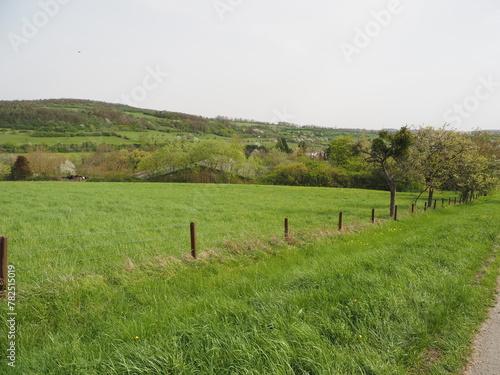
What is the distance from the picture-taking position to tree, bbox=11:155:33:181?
59.5m

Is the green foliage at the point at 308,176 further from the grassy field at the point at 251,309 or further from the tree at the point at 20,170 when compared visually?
the tree at the point at 20,170

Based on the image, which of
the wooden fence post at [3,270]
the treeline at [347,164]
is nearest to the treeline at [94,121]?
the treeline at [347,164]

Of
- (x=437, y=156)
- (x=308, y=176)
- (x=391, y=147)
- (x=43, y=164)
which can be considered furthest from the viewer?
(x=43, y=164)

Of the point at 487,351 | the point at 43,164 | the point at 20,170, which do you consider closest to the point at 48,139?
the point at 43,164

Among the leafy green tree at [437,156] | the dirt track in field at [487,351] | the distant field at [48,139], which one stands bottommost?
the dirt track in field at [487,351]

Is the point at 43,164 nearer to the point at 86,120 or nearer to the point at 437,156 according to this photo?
the point at 86,120

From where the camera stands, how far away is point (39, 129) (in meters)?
103

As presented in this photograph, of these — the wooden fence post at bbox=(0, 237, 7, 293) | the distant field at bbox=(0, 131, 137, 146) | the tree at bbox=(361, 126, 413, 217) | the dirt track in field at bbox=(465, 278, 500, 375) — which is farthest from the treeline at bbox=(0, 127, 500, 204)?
the wooden fence post at bbox=(0, 237, 7, 293)

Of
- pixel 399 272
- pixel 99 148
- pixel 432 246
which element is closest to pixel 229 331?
pixel 399 272

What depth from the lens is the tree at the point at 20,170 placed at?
59.5 metres

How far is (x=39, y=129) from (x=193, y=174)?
8229 centimetres

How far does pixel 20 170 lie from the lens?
196ft

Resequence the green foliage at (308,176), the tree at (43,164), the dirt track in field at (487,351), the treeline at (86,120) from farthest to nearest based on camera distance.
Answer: the treeline at (86,120) → the tree at (43,164) → the green foliage at (308,176) → the dirt track in field at (487,351)

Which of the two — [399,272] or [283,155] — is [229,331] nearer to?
[399,272]
